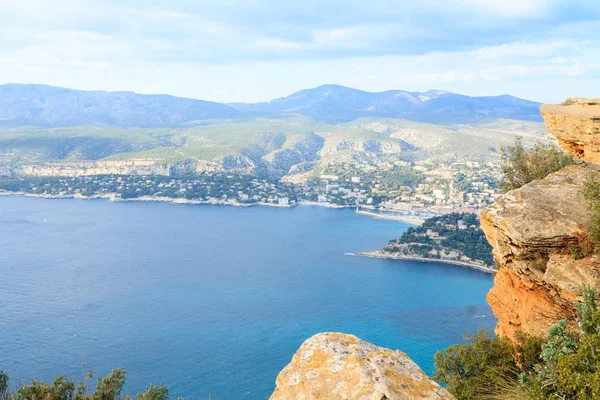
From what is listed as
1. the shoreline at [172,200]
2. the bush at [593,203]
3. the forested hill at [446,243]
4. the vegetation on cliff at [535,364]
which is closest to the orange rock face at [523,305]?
the vegetation on cliff at [535,364]

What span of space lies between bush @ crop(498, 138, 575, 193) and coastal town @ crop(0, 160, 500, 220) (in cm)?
5803

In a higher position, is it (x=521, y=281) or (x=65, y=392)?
(x=521, y=281)

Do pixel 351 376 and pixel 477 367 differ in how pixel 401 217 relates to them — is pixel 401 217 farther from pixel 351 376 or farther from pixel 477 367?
pixel 351 376

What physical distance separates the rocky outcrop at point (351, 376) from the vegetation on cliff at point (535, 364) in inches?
56.6

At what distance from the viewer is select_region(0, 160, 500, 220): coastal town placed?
2886 inches

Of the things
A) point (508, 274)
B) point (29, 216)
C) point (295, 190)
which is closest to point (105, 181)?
point (29, 216)

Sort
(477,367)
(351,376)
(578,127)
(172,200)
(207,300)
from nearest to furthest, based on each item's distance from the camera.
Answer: (351,376) < (477,367) < (578,127) < (207,300) < (172,200)

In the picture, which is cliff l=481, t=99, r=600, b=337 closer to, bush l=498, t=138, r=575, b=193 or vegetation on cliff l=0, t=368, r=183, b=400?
bush l=498, t=138, r=575, b=193

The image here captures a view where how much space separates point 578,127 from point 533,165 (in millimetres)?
1427

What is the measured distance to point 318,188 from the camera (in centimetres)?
8744

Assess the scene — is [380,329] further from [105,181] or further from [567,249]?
[105,181]

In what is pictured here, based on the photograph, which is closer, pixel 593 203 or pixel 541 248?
pixel 593 203

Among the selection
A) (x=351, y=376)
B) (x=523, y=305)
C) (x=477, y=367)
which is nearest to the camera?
(x=351, y=376)

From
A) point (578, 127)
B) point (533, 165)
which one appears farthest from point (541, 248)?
point (533, 165)
